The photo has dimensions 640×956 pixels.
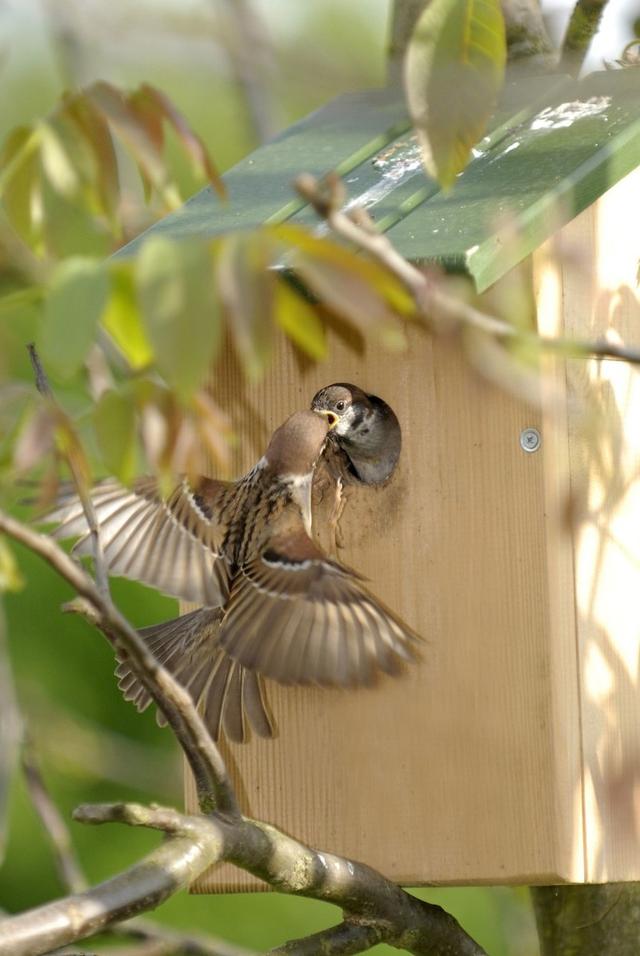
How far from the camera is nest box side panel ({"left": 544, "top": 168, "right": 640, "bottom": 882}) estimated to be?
2582mm

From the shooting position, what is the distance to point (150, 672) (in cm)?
170

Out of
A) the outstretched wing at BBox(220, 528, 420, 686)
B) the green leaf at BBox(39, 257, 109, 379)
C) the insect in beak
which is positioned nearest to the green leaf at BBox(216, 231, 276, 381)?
the green leaf at BBox(39, 257, 109, 379)

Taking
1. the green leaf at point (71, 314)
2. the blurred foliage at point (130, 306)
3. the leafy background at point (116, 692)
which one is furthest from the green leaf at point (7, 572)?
the leafy background at point (116, 692)

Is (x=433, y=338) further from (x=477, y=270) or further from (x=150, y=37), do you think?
(x=150, y=37)

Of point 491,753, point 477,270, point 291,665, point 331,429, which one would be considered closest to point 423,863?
point 491,753

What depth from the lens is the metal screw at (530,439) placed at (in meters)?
2.57

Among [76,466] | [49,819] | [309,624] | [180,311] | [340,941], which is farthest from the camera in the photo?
[49,819]

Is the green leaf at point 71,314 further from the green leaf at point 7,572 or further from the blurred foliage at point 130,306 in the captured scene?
the green leaf at point 7,572

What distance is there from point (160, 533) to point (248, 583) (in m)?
0.28

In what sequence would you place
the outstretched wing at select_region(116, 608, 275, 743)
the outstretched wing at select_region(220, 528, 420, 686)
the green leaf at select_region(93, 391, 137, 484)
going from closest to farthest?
the green leaf at select_region(93, 391, 137, 484), the outstretched wing at select_region(220, 528, 420, 686), the outstretched wing at select_region(116, 608, 275, 743)

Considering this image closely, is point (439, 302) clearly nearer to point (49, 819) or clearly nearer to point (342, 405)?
point (342, 405)

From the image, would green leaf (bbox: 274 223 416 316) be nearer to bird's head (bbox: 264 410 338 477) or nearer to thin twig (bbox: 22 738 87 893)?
bird's head (bbox: 264 410 338 477)

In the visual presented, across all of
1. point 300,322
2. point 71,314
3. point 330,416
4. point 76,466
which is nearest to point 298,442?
point 330,416

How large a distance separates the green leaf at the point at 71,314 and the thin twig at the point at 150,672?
0.16 m
